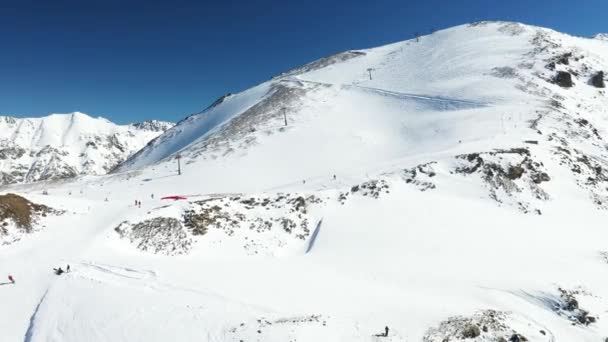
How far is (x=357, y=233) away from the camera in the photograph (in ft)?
105

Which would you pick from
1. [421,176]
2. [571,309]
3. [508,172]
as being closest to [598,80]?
[508,172]

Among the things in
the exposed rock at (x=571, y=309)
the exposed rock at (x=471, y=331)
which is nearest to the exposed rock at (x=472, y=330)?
the exposed rock at (x=471, y=331)

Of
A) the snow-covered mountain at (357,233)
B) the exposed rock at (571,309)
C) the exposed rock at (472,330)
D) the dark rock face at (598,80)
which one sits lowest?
the exposed rock at (571,309)

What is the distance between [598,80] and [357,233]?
67072mm

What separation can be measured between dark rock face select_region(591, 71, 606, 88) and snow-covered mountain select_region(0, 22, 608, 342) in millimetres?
605

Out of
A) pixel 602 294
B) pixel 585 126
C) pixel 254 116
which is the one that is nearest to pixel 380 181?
pixel 602 294

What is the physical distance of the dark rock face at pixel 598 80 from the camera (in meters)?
70.2

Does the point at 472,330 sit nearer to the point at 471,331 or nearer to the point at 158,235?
the point at 471,331

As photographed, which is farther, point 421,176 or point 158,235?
point 421,176

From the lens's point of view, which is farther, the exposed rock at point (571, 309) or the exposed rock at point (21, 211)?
the exposed rock at point (21, 211)

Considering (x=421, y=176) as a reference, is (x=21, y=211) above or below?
below

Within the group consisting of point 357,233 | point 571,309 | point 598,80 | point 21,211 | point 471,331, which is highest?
point 598,80

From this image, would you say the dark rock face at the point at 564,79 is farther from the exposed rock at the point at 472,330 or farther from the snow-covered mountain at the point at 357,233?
the exposed rock at the point at 472,330

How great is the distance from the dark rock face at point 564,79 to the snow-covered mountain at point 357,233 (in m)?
0.37
